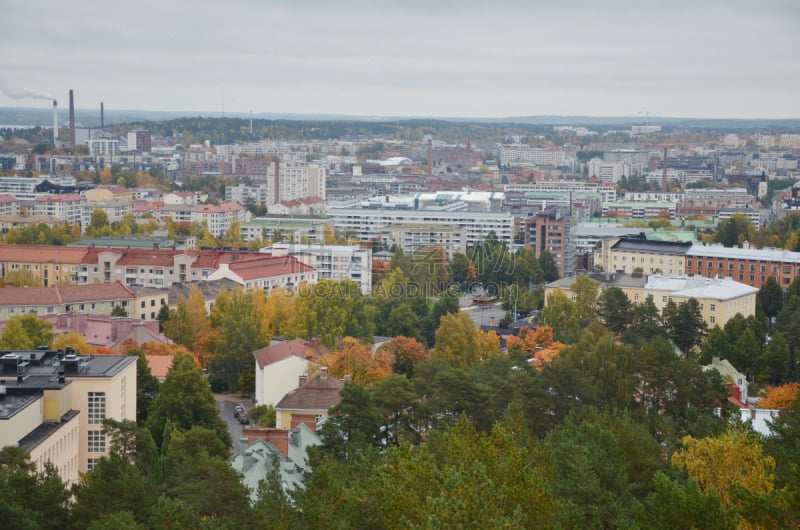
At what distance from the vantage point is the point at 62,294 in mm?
32344

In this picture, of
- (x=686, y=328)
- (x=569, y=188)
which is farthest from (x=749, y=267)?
(x=569, y=188)

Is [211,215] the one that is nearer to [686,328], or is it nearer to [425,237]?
[425,237]

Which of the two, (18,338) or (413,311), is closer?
(18,338)

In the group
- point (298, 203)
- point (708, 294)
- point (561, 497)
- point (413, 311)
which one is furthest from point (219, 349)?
point (298, 203)

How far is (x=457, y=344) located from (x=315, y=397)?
594cm

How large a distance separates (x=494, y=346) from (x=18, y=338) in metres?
9.44

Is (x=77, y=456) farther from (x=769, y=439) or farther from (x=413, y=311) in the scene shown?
(x=413, y=311)

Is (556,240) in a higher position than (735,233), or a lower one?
Answer: lower

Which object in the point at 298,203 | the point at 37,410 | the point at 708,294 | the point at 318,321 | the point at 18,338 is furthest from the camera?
the point at 298,203

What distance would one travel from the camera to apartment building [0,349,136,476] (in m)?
16.3

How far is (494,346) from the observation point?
1062 inches

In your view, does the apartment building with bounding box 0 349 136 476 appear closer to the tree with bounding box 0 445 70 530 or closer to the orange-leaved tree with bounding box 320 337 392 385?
the tree with bounding box 0 445 70 530

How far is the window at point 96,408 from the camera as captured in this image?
17.8 meters

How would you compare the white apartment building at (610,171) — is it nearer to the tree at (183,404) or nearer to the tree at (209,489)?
the tree at (183,404)
